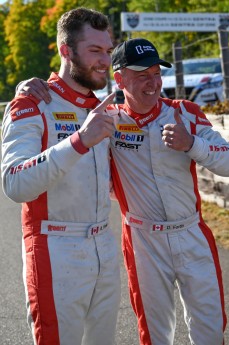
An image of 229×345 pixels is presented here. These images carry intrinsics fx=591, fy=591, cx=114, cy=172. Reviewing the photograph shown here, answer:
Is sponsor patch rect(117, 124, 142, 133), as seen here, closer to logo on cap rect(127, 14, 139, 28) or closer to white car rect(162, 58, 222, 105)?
white car rect(162, 58, 222, 105)

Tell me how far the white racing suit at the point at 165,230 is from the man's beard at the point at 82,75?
0.52 metres

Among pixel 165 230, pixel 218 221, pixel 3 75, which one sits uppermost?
pixel 3 75

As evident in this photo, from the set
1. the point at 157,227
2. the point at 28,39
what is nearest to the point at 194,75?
the point at 157,227

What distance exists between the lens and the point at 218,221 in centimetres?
674

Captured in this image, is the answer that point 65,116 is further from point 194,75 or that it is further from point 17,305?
point 194,75

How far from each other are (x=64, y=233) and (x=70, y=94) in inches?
27.8

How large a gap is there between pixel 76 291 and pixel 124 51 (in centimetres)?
140

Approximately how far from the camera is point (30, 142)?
2762 mm

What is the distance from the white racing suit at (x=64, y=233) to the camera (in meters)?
2.85

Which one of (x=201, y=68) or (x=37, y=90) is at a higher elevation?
(x=201, y=68)

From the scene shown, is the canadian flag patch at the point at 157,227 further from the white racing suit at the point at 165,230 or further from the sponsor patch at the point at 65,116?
the sponsor patch at the point at 65,116

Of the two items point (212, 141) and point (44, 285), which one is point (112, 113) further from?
point (44, 285)

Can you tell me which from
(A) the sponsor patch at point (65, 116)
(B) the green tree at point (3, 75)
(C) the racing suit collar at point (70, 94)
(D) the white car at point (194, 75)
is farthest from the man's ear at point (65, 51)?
(B) the green tree at point (3, 75)

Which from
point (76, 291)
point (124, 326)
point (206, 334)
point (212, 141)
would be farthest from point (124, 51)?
point (124, 326)
